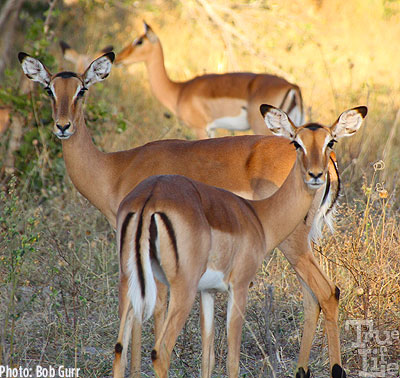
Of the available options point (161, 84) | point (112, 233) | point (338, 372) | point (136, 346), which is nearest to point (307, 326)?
point (338, 372)

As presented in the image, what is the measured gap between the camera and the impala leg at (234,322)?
337cm

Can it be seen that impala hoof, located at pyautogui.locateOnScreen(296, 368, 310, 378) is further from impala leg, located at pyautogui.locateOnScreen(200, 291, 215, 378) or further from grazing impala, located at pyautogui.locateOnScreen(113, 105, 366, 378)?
impala leg, located at pyautogui.locateOnScreen(200, 291, 215, 378)

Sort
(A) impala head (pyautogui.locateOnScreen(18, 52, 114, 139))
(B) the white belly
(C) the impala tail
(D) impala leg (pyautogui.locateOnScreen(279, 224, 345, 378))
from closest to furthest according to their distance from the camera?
(B) the white belly < (D) impala leg (pyautogui.locateOnScreen(279, 224, 345, 378)) < (C) the impala tail < (A) impala head (pyautogui.locateOnScreen(18, 52, 114, 139))

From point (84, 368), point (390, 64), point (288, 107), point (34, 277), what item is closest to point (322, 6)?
point (390, 64)

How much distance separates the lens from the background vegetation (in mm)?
4047

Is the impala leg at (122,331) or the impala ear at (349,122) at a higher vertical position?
the impala ear at (349,122)

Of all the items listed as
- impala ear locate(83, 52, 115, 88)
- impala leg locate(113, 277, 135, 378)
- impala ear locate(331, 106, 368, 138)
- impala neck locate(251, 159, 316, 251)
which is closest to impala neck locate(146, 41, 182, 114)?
impala ear locate(83, 52, 115, 88)

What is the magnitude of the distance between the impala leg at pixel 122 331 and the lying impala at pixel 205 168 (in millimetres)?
904

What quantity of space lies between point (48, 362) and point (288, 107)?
4.73 metres

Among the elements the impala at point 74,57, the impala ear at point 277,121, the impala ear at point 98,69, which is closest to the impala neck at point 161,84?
the impala at point 74,57

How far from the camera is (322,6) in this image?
537 inches

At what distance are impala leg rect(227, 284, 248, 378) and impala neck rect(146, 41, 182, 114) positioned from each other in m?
6.19

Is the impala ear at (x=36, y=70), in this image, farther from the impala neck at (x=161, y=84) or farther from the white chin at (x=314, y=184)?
the impala neck at (x=161, y=84)

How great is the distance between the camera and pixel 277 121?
3.90 m
